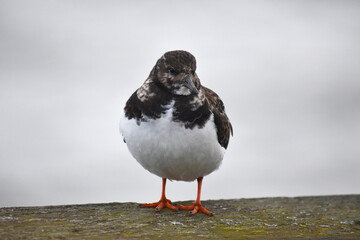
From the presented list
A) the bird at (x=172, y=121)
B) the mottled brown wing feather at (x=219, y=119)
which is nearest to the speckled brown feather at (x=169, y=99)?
the bird at (x=172, y=121)

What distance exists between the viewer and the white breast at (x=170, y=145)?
5.52m

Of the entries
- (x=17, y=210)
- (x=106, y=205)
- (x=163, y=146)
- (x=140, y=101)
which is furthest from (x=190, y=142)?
(x=17, y=210)

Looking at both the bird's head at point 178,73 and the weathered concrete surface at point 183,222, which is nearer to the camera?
the weathered concrete surface at point 183,222

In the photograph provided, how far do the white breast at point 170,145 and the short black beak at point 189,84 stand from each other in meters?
0.30

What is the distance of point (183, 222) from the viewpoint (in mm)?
4969

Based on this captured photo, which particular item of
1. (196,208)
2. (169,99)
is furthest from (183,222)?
(169,99)

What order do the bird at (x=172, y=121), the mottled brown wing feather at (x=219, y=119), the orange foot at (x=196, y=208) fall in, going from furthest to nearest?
the mottled brown wing feather at (x=219, y=119), the bird at (x=172, y=121), the orange foot at (x=196, y=208)

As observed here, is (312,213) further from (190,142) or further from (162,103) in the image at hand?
(162,103)

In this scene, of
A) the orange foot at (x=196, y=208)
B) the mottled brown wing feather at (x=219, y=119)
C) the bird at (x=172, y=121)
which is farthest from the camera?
the mottled brown wing feather at (x=219, y=119)

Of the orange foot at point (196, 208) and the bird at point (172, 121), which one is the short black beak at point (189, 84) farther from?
the orange foot at point (196, 208)

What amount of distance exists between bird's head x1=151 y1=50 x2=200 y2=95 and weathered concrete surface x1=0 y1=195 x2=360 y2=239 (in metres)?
1.29

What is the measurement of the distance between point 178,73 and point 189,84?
0.18 m

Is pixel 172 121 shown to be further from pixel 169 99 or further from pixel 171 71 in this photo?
pixel 171 71

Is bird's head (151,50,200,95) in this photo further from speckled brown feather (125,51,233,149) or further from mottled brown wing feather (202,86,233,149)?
mottled brown wing feather (202,86,233,149)
